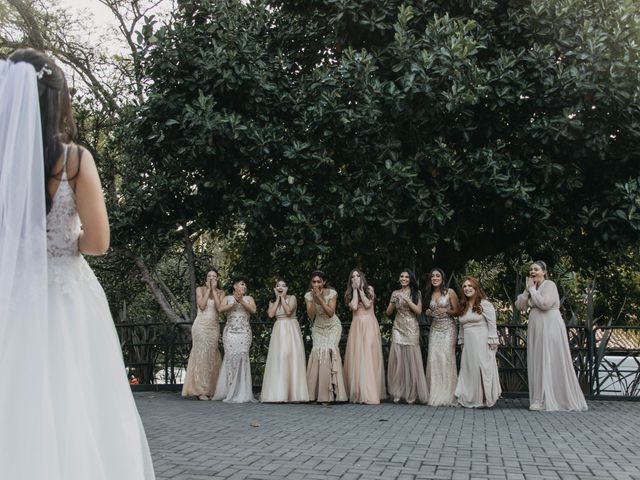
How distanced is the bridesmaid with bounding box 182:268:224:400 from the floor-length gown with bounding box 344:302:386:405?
2763 mm

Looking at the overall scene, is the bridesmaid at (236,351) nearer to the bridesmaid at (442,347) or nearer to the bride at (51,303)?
the bridesmaid at (442,347)

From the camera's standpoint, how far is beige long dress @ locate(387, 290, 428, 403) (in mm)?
12680

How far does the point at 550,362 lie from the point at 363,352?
3.40 metres

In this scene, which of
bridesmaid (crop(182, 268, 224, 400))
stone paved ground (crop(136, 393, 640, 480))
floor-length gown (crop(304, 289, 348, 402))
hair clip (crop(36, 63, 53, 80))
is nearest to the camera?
hair clip (crop(36, 63, 53, 80))

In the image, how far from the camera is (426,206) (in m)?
11.4

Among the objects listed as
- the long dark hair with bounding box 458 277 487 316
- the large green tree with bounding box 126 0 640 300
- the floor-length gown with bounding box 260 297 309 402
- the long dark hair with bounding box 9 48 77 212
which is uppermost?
the large green tree with bounding box 126 0 640 300

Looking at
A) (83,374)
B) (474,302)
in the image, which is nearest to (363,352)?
(474,302)

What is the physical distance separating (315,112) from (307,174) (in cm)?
128

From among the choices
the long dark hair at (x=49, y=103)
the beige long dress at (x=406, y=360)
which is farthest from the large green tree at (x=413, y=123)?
the long dark hair at (x=49, y=103)

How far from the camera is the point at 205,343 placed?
13375mm

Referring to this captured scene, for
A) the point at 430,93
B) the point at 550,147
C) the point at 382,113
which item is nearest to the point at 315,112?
the point at 382,113

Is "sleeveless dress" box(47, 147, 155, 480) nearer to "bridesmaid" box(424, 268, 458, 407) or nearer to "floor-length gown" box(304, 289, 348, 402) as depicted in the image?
"floor-length gown" box(304, 289, 348, 402)

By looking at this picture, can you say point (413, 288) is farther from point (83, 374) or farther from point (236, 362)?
point (83, 374)

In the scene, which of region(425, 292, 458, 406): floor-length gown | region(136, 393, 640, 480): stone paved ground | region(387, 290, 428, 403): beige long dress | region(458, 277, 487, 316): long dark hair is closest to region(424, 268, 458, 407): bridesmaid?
region(425, 292, 458, 406): floor-length gown
